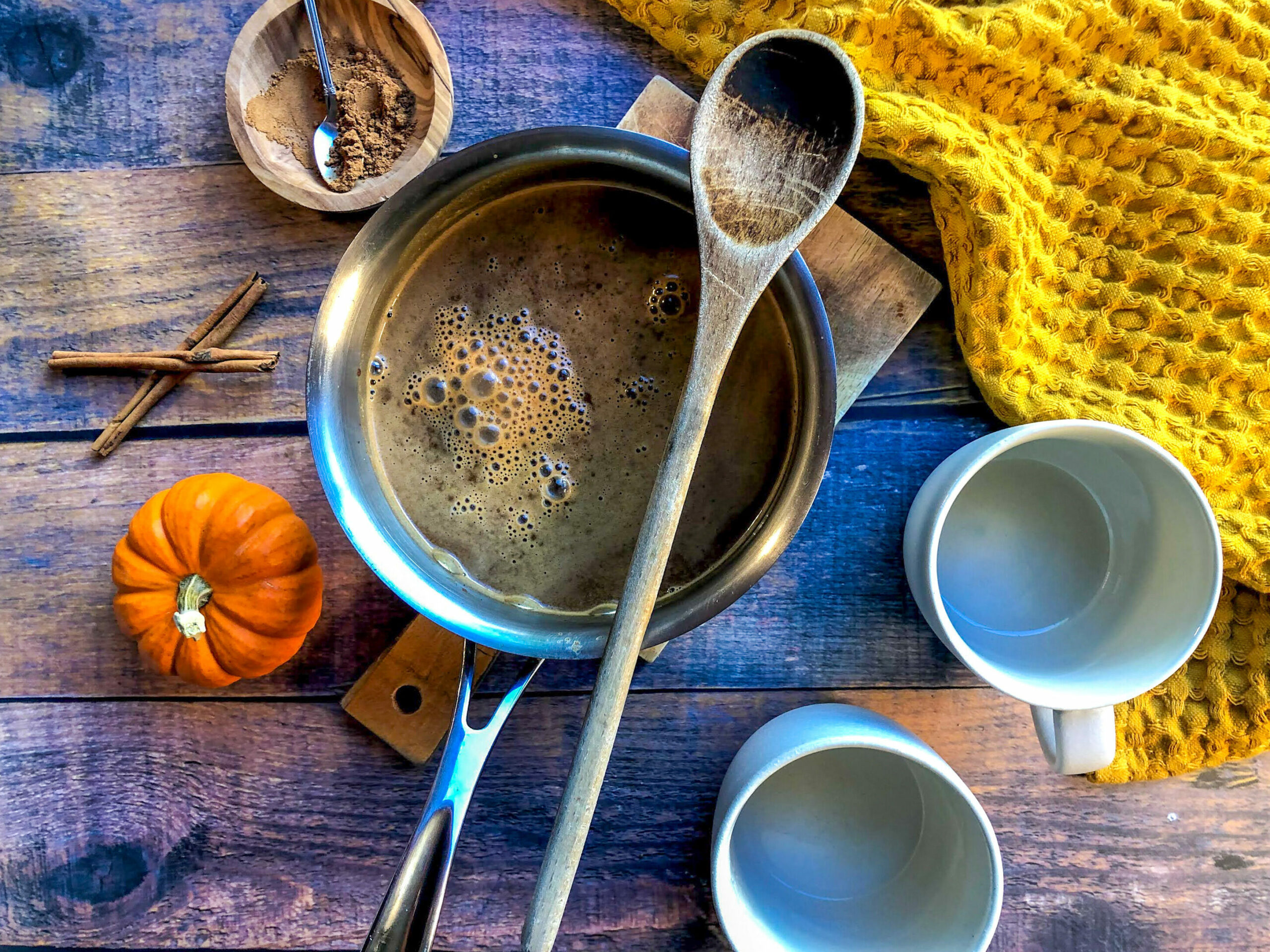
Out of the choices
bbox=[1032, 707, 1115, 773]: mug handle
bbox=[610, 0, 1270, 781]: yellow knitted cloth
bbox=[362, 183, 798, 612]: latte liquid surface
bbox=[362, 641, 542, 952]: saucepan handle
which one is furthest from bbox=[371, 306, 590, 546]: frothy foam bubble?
bbox=[1032, 707, 1115, 773]: mug handle

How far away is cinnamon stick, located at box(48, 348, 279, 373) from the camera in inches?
28.4

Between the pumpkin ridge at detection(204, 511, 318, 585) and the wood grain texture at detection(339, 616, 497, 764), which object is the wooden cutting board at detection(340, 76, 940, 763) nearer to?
the wood grain texture at detection(339, 616, 497, 764)

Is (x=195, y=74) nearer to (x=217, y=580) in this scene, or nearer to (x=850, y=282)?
(x=217, y=580)

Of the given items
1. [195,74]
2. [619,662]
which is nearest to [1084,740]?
[619,662]

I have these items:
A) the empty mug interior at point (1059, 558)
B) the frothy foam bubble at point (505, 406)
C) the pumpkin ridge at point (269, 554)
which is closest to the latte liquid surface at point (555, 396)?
the frothy foam bubble at point (505, 406)

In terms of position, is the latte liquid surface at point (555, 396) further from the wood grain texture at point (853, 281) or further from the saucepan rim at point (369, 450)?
the wood grain texture at point (853, 281)

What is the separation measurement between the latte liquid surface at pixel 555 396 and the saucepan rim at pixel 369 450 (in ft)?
0.06

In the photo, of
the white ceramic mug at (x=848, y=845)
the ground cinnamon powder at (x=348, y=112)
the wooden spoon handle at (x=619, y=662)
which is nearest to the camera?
the wooden spoon handle at (x=619, y=662)

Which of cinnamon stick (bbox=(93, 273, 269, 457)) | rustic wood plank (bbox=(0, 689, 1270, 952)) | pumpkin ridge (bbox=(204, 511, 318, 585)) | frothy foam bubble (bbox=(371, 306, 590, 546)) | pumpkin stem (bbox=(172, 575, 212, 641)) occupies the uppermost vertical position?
frothy foam bubble (bbox=(371, 306, 590, 546))

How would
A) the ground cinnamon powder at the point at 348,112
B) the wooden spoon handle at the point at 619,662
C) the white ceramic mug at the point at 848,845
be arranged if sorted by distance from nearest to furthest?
1. the wooden spoon handle at the point at 619,662
2. the white ceramic mug at the point at 848,845
3. the ground cinnamon powder at the point at 348,112

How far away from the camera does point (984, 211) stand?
26.6 inches

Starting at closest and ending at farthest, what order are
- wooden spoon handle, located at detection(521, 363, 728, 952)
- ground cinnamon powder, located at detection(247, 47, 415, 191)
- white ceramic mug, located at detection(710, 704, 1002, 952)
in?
wooden spoon handle, located at detection(521, 363, 728, 952)
white ceramic mug, located at detection(710, 704, 1002, 952)
ground cinnamon powder, located at detection(247, 47, 415, 191)

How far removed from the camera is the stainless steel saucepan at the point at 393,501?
0.56 meters

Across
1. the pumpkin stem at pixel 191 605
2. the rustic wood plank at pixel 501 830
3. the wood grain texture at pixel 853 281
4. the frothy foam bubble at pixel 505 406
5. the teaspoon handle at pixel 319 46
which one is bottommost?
the rustic wood plank at pixel 501 830
